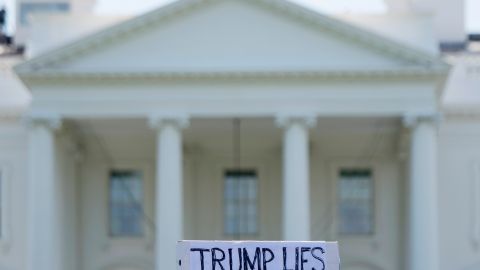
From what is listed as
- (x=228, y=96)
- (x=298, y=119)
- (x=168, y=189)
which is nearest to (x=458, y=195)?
(x=298, y=119)

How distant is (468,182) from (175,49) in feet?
30.2

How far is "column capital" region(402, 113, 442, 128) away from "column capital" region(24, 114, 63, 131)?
8.56 metres

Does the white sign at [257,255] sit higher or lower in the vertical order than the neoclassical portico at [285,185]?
lower

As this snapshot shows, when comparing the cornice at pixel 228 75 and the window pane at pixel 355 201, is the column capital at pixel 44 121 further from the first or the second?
the window pane at pixel 355 201

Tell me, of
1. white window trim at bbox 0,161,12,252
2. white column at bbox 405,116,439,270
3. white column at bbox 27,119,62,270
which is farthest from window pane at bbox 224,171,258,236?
white column at bbox 405,116,439,270

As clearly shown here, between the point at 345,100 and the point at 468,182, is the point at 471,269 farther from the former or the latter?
the point at 345,100

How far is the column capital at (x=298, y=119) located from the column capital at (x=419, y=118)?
2.25 meters

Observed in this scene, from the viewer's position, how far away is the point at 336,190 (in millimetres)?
35750

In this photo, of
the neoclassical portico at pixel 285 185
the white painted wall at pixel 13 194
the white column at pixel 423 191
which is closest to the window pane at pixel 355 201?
the neoclassical portico at pixel 285 185

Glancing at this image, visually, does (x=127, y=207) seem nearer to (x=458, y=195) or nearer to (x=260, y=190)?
(x=260, y=190)

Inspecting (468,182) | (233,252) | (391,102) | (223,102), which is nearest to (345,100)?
(391,102)

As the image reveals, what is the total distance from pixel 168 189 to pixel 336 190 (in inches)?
254

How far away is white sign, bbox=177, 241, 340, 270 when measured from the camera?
434 inches

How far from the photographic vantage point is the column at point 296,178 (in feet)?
101
